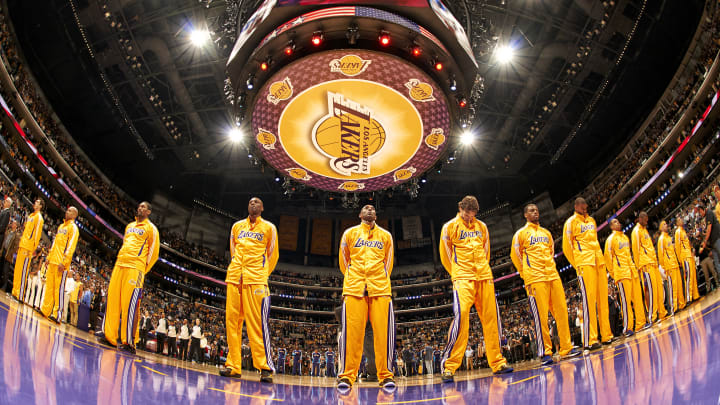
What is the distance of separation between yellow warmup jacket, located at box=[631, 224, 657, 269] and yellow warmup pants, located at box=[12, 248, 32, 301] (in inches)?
483

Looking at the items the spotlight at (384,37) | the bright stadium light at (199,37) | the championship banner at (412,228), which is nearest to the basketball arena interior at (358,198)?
the spotlight at (384,37)

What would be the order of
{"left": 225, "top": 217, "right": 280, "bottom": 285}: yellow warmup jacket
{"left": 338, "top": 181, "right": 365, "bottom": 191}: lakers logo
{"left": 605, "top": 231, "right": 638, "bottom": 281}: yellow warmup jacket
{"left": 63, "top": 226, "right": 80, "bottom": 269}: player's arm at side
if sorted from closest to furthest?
{"left": 225, "top": 217, "right": 280, "bottom": 285}: yellow warmup jacket, {"left": 605, "top": 231, "right": 638, "bottom": 281}: yellow warmup jacket, {"left": 63, "top": 226, "right": 80, "bottom": 269}: player's arm at side, {"left": 338, "top": 181, "right": 365, "bottom": 191}: lakers logo

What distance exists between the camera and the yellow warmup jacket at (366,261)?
5.36 metres

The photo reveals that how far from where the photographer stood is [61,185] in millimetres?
18906

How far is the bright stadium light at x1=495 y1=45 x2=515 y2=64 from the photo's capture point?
62.5ft

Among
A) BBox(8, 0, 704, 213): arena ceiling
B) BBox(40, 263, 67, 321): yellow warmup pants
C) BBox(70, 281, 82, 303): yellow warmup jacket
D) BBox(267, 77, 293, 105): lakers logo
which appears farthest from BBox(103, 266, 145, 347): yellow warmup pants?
BBox(8, 0, 704, 213): arena ceiling

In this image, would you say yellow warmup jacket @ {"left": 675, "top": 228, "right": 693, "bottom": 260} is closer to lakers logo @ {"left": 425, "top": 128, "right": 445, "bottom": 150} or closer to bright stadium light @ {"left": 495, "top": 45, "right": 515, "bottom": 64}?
lakers logo @ {"left": 425, "top": 128, "right": 445, "bottom": 150}

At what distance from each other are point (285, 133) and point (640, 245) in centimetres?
858

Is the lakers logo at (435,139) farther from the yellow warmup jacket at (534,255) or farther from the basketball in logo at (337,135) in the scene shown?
the yellow warmup jacket at (534,255)

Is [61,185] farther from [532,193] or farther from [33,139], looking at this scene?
[532,193]

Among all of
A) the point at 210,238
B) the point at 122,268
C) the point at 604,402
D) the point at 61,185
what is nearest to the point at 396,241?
the point at 210,238

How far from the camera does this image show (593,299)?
668cm

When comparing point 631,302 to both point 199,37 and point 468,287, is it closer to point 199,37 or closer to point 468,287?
point 468,287

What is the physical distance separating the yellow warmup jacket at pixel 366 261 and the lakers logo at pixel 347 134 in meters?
6.23
